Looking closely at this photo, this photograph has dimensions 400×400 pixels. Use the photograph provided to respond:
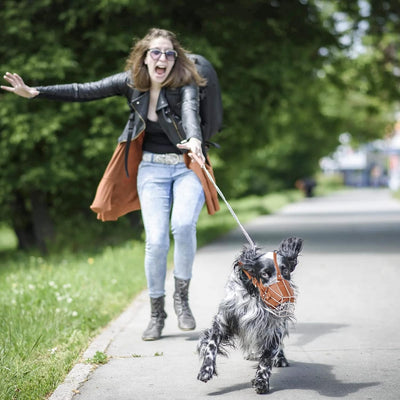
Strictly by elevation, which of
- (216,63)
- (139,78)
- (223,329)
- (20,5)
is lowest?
(223,329)

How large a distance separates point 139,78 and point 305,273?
454cm

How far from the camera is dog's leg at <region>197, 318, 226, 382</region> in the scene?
3.95 m

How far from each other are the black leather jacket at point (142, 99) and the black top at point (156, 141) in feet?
0.29

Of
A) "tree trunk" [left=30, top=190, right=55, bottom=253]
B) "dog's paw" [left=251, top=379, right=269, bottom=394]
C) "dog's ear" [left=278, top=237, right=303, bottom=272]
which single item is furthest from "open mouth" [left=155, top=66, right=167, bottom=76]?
"tree trunk" [left=30, top=190, right=55, bottom=253]

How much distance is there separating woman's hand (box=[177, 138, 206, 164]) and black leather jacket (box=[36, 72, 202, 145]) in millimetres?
209

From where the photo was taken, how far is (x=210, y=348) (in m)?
4.04

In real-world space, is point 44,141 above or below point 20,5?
below

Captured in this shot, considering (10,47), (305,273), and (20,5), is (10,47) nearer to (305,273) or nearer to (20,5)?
(20,5)

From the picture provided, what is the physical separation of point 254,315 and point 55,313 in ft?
8.44

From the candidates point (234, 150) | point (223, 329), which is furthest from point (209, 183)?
point (234, 150)

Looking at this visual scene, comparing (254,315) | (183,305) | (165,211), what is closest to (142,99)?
(165,211)

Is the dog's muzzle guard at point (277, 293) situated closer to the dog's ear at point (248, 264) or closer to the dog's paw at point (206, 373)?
the dog's ear at point (248, 264)

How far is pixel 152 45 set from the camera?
515cm

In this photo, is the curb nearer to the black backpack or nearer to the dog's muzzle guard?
the dog's muzzle guard
